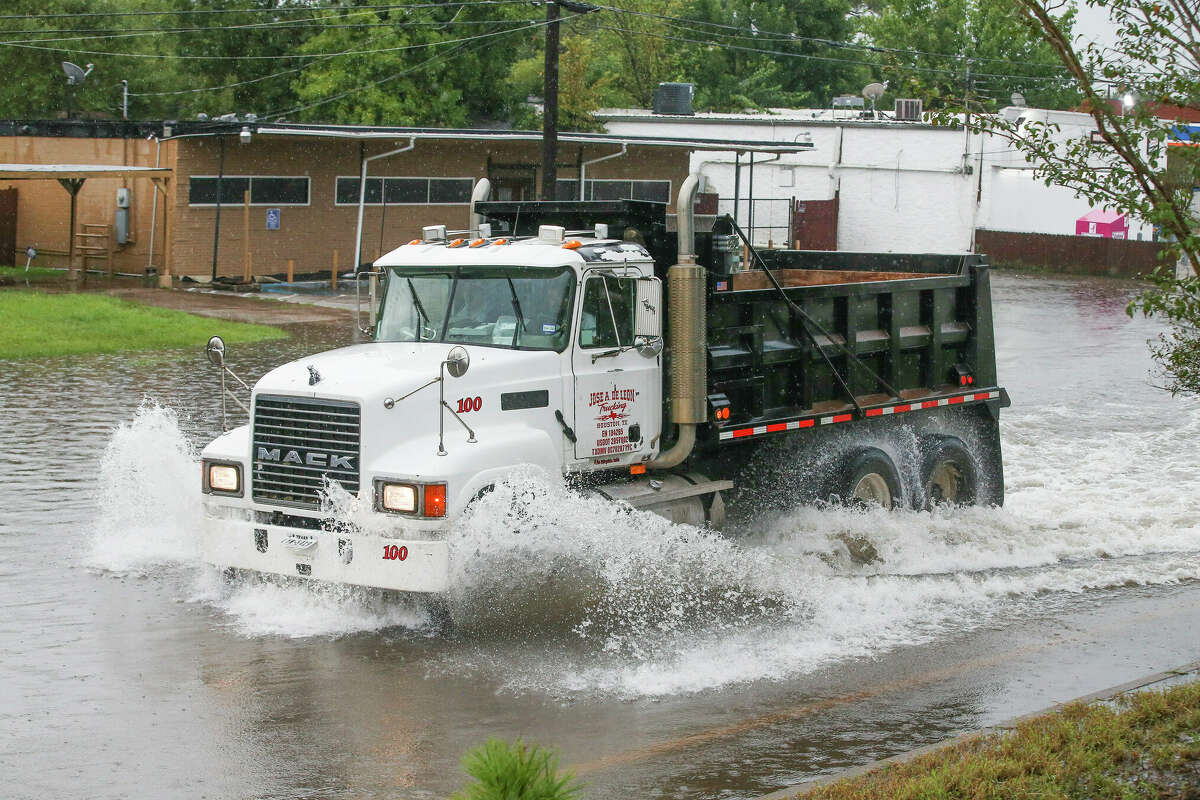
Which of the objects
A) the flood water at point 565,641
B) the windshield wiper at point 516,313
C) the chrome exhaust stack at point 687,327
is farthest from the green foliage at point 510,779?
the chrome exhaust stack at point 687,327

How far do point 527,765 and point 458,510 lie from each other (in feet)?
14.8

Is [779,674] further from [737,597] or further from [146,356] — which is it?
[146,356]

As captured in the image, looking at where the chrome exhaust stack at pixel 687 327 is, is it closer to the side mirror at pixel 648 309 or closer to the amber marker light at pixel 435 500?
the side mirror at pixel 648 309

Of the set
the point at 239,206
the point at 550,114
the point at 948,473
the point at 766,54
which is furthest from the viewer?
the point at 766,54

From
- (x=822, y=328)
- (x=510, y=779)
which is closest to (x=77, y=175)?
(x=822, y=328)

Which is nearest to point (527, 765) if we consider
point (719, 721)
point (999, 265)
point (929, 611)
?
point (719, 721)

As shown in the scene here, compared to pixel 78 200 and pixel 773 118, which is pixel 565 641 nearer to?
pixel 78 200

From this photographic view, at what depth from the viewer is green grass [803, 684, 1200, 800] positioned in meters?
6.69

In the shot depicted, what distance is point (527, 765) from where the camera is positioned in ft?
16.3

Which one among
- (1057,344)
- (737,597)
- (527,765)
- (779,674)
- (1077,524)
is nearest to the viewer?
(527,765)

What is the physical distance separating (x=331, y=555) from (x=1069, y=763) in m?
4.79

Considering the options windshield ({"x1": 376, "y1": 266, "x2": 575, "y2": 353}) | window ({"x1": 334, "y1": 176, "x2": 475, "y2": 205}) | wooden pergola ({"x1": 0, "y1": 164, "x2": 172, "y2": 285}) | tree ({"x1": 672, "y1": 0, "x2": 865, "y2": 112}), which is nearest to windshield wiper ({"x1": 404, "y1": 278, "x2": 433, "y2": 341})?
windshield ({"x1": 376, "y1": 266, "x2": 575, "y2": 353})

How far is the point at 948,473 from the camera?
14289 mm

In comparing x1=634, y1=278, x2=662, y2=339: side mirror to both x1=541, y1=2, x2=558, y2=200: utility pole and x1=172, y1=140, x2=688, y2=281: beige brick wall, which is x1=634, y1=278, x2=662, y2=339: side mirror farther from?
x1=172, y1=140, x2=688, y2=281: beige brick wall
